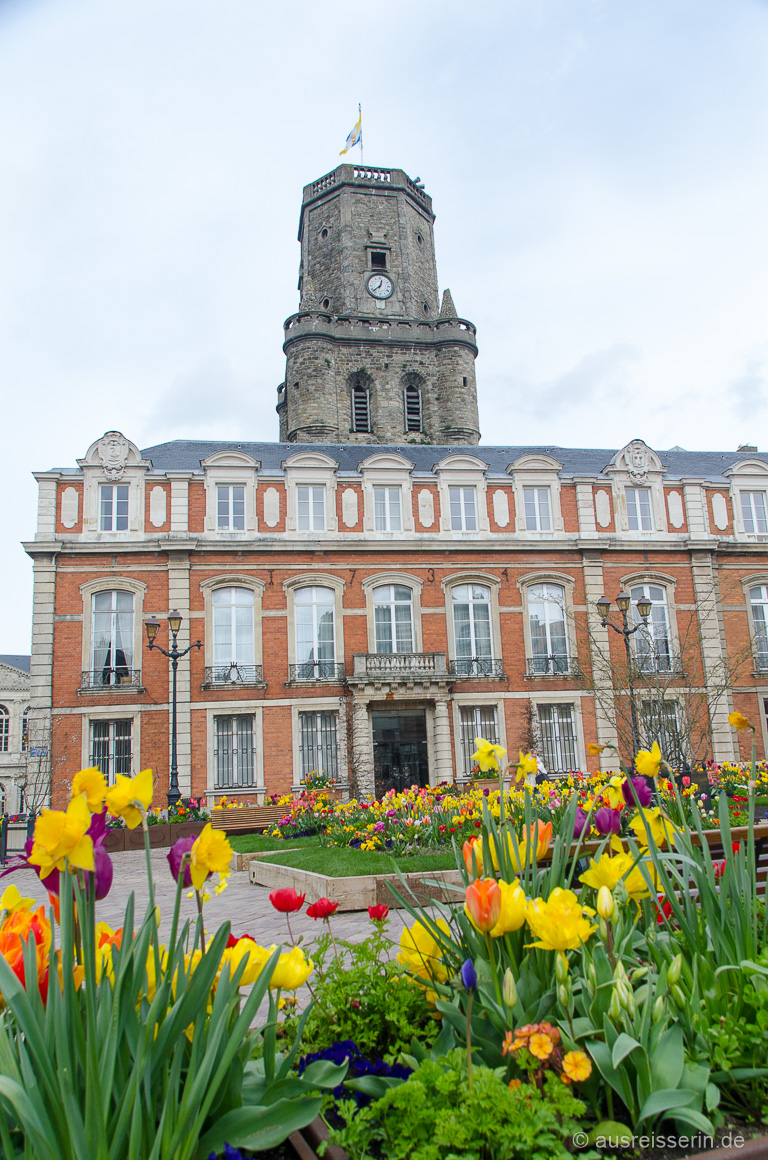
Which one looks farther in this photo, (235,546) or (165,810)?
(235,546)

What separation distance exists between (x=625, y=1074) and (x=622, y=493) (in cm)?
2589

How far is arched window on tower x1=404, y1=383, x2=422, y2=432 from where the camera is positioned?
38.0 m

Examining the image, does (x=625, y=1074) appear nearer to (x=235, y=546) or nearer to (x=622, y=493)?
(x=235, y=546)

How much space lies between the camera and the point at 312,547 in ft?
80.7

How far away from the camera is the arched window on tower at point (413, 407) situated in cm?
3797

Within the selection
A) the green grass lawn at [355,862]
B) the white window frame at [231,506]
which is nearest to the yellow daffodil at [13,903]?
the green grass lawn at [355,862]

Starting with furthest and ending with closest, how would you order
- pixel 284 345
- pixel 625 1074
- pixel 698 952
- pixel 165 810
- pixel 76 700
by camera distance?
pixel 284 345
pixel 76 700
pixel 165 810
pixel 698 952
pixel 625 1074

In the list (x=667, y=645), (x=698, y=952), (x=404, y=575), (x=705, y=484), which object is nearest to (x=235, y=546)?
(x=404, y=575)

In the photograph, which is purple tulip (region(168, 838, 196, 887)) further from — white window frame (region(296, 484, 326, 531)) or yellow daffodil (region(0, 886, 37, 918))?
white window frame (region(296, 484, 326, 531))

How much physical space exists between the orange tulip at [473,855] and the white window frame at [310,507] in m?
22.0

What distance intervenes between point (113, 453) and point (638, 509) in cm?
1705

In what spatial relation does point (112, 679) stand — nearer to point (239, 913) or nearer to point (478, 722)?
point (478, 722)

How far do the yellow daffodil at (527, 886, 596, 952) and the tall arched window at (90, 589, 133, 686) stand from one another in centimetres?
2191

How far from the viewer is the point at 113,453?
79.1 feet
